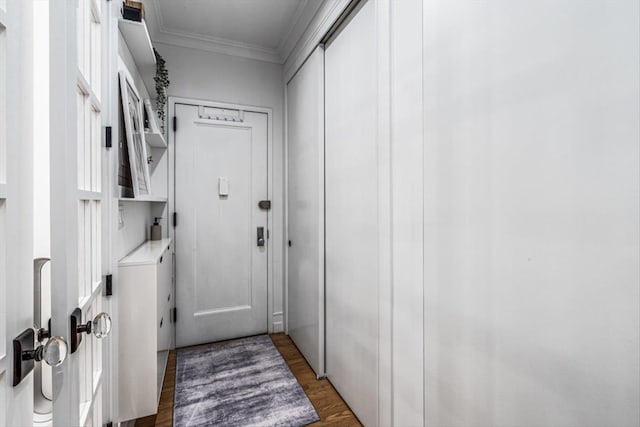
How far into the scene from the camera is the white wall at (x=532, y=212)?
26.2 inches

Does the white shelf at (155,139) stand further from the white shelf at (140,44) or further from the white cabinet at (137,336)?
the white cabinet at (137,336)

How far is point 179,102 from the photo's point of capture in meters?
2.70

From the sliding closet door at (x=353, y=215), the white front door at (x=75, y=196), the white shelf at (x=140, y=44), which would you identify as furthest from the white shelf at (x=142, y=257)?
the white shelf at (x=140, y=44)

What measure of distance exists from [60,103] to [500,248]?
3.91ft

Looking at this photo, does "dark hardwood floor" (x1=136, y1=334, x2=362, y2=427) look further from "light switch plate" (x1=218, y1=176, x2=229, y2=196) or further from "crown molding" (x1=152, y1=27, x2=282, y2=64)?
"crown molding" (x1=152, y1=27, x2=282, y2=64)

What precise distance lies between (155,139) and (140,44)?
0.73 m

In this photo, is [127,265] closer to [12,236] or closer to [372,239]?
[12,236]

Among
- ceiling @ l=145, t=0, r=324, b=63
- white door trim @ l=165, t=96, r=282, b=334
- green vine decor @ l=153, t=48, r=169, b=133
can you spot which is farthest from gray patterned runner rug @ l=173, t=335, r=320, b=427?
ceiling @ l=145, t=0, r=324, b=63

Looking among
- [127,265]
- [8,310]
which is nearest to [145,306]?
[127,265]

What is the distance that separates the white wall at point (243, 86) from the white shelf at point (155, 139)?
0.50 metres

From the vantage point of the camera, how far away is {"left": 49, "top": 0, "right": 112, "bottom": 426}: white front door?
0.66 m

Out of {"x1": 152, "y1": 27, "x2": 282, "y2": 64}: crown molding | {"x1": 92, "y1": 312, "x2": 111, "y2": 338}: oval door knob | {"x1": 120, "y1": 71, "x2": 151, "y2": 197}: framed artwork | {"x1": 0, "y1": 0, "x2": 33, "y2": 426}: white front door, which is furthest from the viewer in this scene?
{"x1": 152, "y1": 27, "x2": 282, "y2": 64}: crown molding

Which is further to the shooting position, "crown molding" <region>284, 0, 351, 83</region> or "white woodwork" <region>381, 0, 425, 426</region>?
"crown molding" <region>284, 0, 351, 83</region>

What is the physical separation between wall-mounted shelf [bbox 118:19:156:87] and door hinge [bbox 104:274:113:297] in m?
1.24
